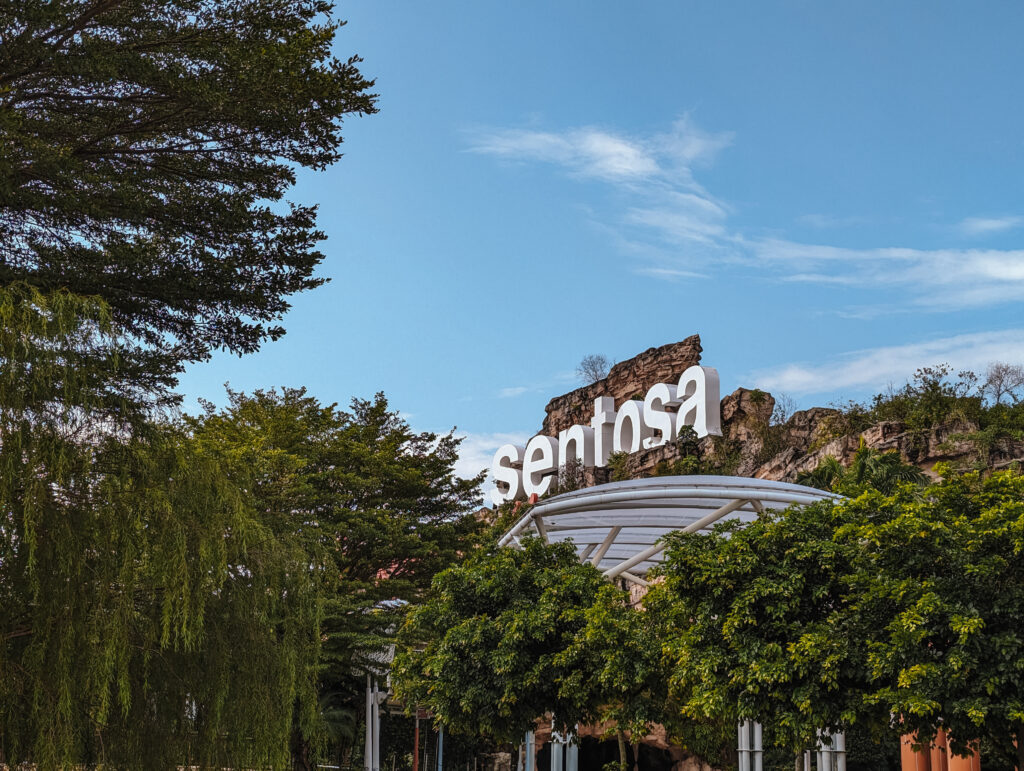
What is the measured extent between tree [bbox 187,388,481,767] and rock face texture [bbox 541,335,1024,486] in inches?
576

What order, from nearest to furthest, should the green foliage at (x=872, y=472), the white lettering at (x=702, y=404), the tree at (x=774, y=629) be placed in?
the tree at (x=774, y=629), the green foliage at (x=872, y=472), the white lettering at (x=702, y=404)

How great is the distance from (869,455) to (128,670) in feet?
88.9

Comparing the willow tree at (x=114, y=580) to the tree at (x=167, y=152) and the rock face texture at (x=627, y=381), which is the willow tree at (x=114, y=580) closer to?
the tree at (x=167, y=152)

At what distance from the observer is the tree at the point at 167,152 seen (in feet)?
37.4

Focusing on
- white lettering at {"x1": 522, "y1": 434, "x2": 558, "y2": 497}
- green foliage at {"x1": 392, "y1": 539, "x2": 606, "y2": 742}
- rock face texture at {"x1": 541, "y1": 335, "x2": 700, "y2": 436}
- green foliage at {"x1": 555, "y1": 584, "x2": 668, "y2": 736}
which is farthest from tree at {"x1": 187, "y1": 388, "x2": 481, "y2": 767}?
rock face texture at {"x1": 541, "y1": 335, "x2": 700, "y2": 436}

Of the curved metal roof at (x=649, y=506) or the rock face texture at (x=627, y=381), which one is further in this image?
the rock face texture at (x=627, y=381)

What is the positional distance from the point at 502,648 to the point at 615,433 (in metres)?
35.2

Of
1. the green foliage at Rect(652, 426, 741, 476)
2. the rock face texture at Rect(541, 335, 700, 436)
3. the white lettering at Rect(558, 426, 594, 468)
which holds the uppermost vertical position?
the rock face texture at Rect(541, 335, 700, 436)

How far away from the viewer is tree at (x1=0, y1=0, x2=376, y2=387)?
1140 cm

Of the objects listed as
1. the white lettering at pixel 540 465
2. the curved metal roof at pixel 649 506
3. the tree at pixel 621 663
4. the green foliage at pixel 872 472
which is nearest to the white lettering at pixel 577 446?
the white lettering at pixel 540 465

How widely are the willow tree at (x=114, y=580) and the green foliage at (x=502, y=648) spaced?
3618 millimetres

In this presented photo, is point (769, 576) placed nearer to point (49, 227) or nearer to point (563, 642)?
point (563, 642)

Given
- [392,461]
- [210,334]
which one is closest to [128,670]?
[210,334]

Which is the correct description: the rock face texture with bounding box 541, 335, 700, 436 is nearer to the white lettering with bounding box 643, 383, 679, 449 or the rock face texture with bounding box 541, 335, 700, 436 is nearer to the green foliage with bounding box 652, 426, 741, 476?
the white lettering with bounding box 643, 383, 679, 449
